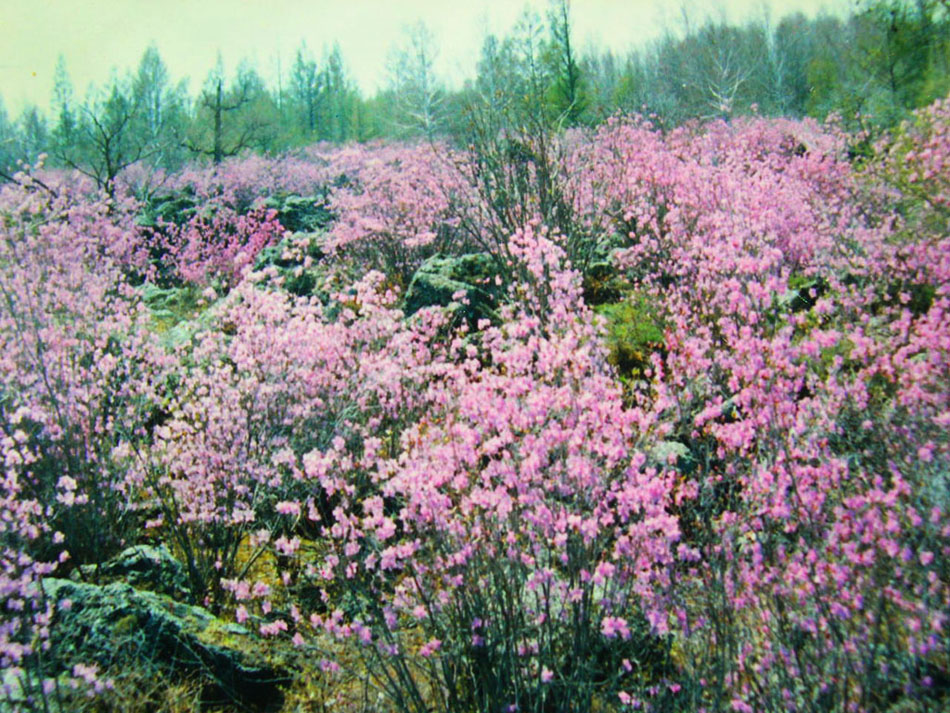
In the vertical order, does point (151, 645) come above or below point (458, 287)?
below

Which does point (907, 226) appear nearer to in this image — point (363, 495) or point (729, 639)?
A: point (729, 639)

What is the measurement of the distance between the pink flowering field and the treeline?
4.42 meters

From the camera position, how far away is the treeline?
18656 mm

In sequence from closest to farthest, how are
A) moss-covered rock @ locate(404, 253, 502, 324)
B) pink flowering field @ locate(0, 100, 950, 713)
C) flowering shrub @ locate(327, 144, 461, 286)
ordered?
1. pink flowering field @ locate(0, 100, 950, 713)
2. moss-covered rock @ locate(404, 253, 502, 324)
3. flowering shrub @ locate(327, 144, 461, 286)

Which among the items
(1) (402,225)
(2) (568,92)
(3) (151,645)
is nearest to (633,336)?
(3) (151,645)

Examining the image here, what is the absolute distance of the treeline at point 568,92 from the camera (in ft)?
61.2

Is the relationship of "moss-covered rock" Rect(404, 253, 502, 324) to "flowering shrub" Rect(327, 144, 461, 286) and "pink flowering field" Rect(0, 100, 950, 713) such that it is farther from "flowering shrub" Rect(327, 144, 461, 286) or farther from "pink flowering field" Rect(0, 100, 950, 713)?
"flowering shrub" Rect(327, 144, 461, 286)

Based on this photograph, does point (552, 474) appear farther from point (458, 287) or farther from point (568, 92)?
point (568, 92)

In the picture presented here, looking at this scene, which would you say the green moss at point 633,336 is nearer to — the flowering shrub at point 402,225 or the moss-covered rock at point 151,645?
the flowering shrub at point 402,225

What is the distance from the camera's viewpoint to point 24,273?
Answer: 7.73m

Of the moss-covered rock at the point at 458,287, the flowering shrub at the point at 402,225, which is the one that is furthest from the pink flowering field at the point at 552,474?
the flowering shrub at the point at 402,225

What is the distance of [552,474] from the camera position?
3223 mm

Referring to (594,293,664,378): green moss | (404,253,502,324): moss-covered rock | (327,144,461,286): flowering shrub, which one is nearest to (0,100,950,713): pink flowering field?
(594,293,664,378): green moss

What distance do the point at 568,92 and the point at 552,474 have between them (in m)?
34.0
